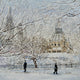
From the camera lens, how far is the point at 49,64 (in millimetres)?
6258

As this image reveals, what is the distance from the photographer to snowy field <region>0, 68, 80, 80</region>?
487 centimetres

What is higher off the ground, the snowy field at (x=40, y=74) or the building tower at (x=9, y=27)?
the building tower at (x=9, y=27)

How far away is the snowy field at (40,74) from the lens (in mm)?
4871

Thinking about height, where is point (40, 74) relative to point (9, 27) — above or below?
below

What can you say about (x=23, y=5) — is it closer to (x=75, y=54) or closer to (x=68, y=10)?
(x=68, y=10)

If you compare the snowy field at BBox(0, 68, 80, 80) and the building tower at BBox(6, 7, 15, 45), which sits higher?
the building tower at BBox(6, 7, 15, 45)

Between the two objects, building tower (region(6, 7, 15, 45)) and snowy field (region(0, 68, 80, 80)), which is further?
snowy field (region(0, 68, 80, 80))

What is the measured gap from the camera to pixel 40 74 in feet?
17.9

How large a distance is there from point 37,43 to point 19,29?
111 inches

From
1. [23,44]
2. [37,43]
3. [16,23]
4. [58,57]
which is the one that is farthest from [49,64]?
[16,23]

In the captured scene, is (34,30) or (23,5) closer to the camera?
(23,5)

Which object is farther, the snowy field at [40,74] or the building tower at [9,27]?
the snowy field at [40,74]

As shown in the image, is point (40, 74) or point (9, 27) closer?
point (9, 27)

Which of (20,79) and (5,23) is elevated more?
(5,23)
